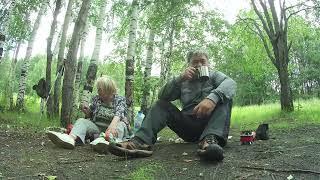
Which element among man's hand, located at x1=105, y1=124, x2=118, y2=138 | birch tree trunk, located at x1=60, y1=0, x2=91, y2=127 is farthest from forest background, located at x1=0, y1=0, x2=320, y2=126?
man's hand, located at x1=105, y1=124, x2=118, y2=138

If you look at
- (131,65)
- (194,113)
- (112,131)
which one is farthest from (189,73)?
(131,65)

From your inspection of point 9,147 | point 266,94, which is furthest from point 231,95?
point 266,94

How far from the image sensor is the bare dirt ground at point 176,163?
3152 mm

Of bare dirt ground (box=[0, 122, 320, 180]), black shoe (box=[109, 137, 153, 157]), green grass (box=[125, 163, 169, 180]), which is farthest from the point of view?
black shoe (box=[109, 137, 153, 157])

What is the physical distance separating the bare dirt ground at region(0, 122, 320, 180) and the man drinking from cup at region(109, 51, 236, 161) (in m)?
0.14

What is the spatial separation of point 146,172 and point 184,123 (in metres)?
1.26

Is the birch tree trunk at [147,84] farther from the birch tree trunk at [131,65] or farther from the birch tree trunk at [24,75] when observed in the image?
the birch tree trunk at [24,75]

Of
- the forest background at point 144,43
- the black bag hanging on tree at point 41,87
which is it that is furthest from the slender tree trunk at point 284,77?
the black bag hanging on tree at point 41,87

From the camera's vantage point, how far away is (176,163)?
11.8 ft

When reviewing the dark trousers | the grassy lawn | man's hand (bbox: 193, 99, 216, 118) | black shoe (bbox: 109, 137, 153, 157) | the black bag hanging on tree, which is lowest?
the grassy lawn

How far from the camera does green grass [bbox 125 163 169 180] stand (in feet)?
9.87

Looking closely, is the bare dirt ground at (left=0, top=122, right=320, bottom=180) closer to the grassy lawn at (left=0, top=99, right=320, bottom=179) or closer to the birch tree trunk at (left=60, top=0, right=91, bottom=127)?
the grassy lawn at (left=0, top=99, right=320, bottom=179)

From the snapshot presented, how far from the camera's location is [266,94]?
48.9m

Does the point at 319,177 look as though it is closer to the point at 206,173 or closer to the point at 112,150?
the point at 206,173
